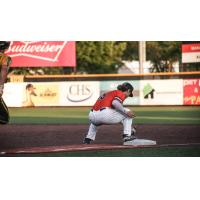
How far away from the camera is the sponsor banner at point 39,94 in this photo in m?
8.27

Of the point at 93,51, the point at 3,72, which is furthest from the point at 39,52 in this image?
the point at 93,51

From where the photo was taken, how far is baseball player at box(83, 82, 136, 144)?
23.1ft

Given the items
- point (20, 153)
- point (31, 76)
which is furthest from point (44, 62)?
point (20, 153)

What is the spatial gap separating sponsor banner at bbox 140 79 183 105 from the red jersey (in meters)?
0.35

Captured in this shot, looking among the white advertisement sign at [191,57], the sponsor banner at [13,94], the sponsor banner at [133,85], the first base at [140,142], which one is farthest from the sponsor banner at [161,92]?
the sponsor banner at [13,94]

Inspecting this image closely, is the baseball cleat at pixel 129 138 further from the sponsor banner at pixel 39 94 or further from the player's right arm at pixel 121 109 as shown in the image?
the sponsor banner at pixel 39 94

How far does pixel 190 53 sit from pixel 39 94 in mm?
2494

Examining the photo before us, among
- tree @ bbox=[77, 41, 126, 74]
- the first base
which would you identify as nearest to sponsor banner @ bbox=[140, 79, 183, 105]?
the first base

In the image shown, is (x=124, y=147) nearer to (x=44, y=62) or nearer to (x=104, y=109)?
(x=104, y=109)

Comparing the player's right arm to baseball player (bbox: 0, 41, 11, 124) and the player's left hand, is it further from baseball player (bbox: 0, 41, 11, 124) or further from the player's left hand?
baseball player (bbox: 0, 41, 11, 124)

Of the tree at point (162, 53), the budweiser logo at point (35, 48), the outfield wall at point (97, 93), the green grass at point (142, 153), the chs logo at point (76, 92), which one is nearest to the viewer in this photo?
the green grass at point (142, 153)

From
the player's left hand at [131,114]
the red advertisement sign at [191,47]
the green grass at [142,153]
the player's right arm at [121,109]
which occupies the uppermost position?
the red advertisement sign at [191,47]

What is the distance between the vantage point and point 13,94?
7.61 meters

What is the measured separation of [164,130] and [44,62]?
1.77m
